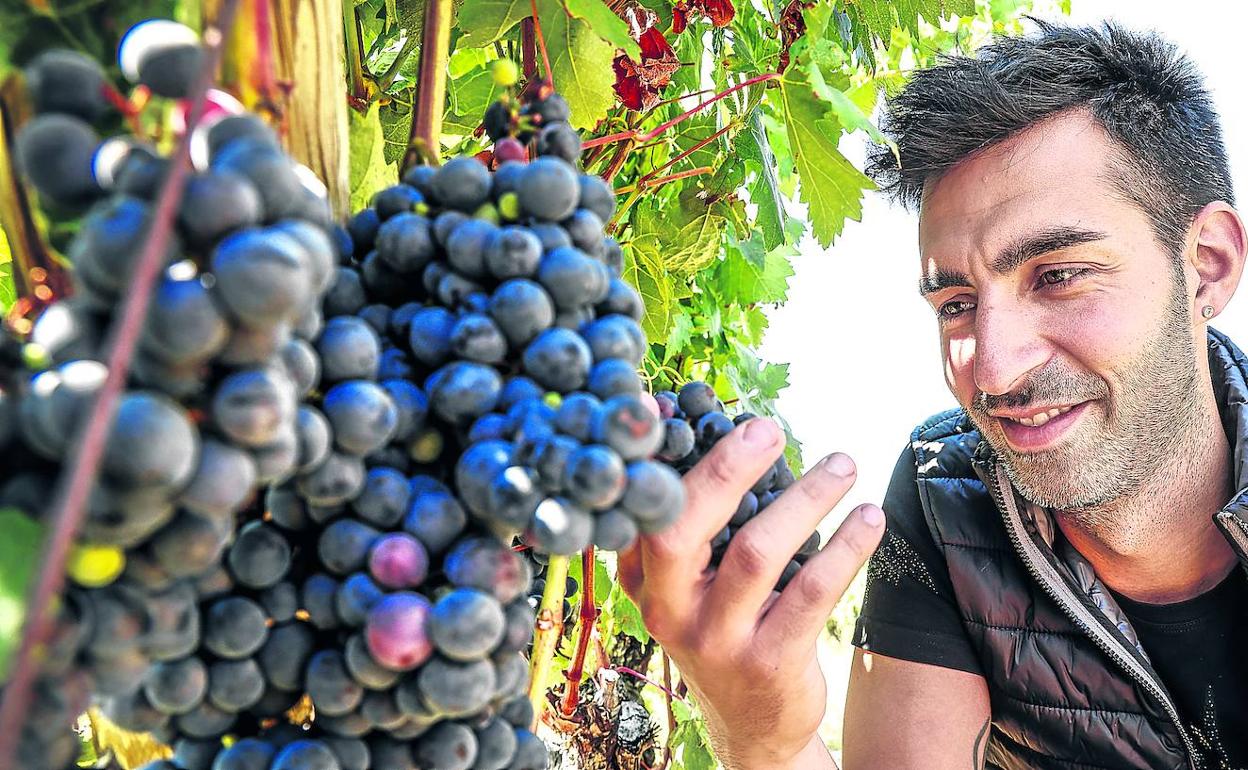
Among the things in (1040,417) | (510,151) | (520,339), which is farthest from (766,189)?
(520,339)

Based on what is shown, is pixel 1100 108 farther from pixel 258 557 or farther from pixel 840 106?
pixel 258 557

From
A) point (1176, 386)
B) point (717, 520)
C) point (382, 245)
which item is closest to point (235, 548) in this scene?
point (382, 245)

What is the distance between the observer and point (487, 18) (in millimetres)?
1044

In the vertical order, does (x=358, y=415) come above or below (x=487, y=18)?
below

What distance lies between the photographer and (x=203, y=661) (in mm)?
479

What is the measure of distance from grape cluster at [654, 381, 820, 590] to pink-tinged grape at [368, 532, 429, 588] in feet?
1.25

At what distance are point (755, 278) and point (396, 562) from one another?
1764 millimetres

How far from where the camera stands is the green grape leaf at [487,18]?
3.37 ft

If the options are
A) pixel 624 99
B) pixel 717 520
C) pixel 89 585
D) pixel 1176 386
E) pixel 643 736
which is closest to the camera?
pixel 89 585

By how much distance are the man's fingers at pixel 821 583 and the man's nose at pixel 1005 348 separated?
85 centimetres

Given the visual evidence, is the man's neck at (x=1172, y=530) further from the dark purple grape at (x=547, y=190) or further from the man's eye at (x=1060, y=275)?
the dark purple grape at (x=547, y=190)

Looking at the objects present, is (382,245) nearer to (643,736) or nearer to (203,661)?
(203,661)

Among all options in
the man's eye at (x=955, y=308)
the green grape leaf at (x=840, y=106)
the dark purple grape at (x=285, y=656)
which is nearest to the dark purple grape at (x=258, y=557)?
the dark purple grape at (x=285, y=656)

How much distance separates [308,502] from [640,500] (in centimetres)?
18
